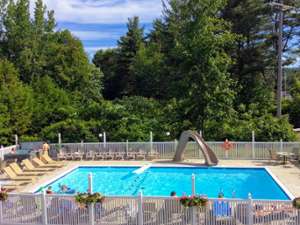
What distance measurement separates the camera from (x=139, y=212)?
10.6m

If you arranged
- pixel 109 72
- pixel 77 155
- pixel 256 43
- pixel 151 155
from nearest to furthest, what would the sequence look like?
pixel 151 155 → pixel 77 155 → pixel 256 43 → pixel 109 72

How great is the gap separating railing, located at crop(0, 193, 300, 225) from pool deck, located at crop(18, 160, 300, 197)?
531cm

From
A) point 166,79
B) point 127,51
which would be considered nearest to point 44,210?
point 166,79

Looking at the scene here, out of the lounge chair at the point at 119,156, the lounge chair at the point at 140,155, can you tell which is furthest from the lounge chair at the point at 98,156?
the lounge chair at the point at 140,155

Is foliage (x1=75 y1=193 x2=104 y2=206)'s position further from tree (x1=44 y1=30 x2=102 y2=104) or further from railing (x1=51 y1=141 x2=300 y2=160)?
tree (x1=44 y1=30 x2=102 y2=104)

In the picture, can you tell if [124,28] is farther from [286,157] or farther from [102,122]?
[286,157]

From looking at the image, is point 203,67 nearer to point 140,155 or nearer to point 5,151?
point 140,155

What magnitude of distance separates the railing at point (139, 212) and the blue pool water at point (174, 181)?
5.69 m

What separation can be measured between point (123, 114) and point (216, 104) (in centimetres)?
606

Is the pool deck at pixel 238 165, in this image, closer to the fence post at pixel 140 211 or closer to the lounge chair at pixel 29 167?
the lounge chair at pixel 29 167

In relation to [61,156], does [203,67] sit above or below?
above

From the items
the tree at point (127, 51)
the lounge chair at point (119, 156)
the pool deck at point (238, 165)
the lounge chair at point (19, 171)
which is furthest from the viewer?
the tree at point (127, 51)

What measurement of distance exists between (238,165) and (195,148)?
8.56ft

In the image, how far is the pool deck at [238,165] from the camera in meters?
16.5
